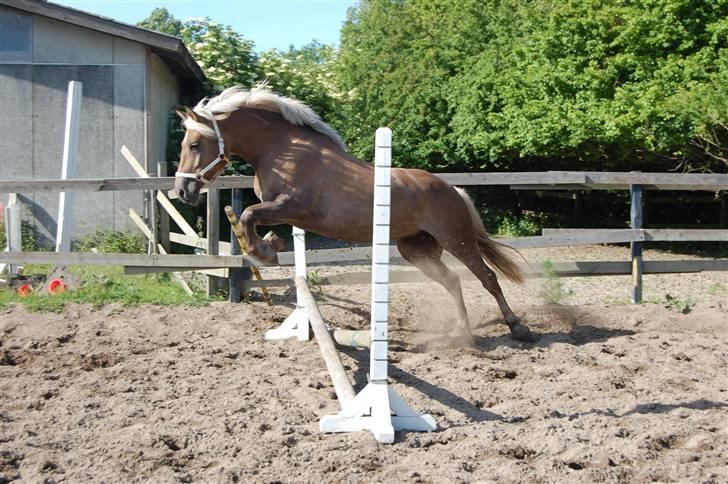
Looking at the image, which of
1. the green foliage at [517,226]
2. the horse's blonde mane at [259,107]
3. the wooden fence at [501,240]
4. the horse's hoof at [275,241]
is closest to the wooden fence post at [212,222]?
the wooden fence at [501,240]

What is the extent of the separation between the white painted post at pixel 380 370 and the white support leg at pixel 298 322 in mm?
2266

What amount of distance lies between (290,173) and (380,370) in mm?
2324

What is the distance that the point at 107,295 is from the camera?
803 cm

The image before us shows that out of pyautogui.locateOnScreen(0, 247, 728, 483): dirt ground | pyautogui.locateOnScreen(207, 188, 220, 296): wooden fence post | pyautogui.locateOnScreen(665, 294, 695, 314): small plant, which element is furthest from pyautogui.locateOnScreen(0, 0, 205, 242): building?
pyautogui.locateOnScreen(665, 294, 695, 314): small plant

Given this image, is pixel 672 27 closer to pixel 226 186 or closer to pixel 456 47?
pixel 456 47

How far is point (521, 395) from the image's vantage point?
5098 mm

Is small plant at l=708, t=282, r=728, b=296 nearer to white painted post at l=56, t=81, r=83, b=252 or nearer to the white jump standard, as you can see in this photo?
the white jump standard

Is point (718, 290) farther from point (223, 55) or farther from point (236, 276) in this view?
point (223, 55)

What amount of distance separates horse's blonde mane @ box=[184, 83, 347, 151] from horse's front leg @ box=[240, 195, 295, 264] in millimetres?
746

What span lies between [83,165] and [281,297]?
5654mm

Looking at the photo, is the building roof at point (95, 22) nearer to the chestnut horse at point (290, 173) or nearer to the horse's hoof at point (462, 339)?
the chestnut horse at point (290, 173)

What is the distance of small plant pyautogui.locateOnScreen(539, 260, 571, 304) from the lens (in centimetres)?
823

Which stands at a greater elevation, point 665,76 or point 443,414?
point 665,76

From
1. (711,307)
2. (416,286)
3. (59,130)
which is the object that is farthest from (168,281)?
(711,307)
